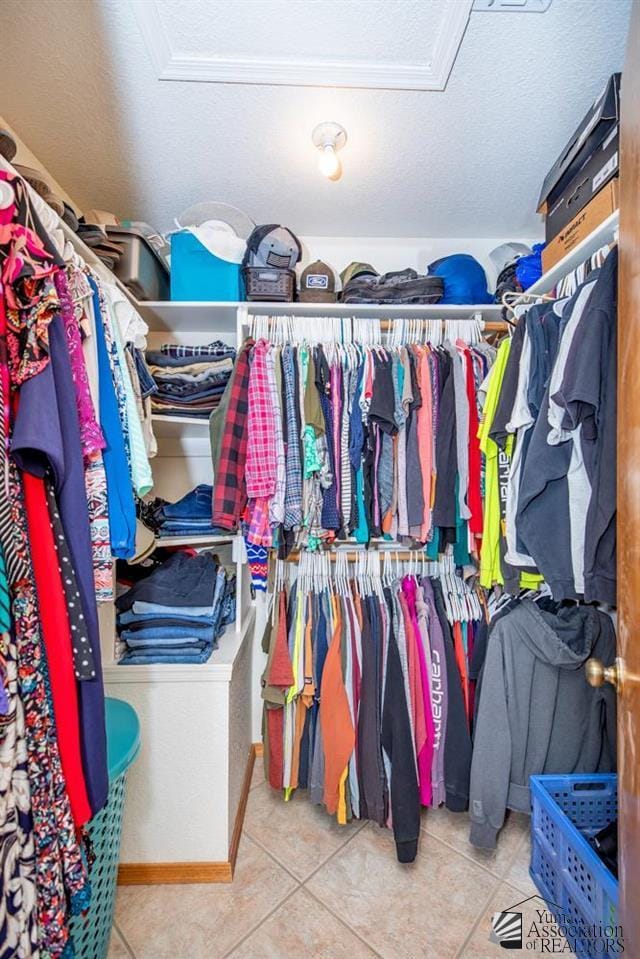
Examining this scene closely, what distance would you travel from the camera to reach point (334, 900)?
1.30m

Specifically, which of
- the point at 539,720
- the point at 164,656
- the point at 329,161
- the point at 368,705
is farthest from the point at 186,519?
the point at 539,720

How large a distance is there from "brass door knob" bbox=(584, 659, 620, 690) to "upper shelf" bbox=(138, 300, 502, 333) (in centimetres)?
130

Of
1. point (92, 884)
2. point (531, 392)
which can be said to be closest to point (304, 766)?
point (92, 884)

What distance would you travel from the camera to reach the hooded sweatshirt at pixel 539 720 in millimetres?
1380

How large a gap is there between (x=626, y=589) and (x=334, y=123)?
4.83 ft

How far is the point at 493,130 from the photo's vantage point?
1327 millimetres

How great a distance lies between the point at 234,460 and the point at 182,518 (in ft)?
1.38

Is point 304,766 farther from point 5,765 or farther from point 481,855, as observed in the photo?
point 5,765

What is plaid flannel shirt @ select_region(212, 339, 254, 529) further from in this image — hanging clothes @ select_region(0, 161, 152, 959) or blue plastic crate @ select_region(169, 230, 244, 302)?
hanging clothes @ select_region(0, 161, 152, 959)

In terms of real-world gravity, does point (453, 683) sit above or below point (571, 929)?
above

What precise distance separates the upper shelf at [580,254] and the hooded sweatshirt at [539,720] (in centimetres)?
Answer: 111

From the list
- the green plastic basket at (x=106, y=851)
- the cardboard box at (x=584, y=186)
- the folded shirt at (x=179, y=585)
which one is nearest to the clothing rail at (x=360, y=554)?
the folded shirt at (x=179, y=585)

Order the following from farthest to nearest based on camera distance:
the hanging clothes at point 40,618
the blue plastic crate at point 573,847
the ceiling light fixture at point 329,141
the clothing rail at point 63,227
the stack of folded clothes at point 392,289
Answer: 1. the stack of folded clothes at point 392,289
2. the ceiling light fixture at point 329,141
3. the blue plastic crate at point 573,847
4. the clothing rail at point 63,227
5. the hanging clothes at point 40,618

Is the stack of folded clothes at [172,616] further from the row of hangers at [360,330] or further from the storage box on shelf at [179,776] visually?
the row of hangers at [360,330]
